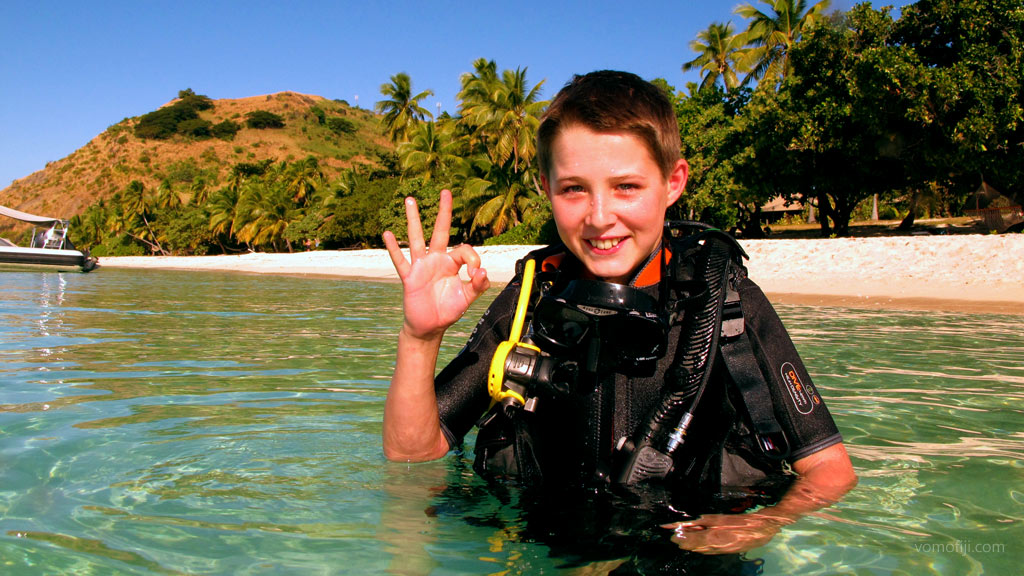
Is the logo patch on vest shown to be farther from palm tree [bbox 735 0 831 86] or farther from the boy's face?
palm tree [bbox 735 0 831 86]

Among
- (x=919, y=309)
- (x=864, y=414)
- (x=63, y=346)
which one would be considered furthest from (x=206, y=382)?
Result: (x=919, y=309)

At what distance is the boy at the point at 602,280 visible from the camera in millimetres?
1812

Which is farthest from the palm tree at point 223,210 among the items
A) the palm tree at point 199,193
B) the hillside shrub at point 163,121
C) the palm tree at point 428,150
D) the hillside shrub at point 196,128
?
the hillside shrub at point 163,121

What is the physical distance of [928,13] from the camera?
21.0 metres

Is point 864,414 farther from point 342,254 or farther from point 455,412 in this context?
point 342,254

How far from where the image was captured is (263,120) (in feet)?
347

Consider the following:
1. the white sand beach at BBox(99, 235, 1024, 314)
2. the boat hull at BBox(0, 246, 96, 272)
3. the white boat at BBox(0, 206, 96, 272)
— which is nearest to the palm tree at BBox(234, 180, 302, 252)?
the white boat at BBox(0, 206, 96, 272)

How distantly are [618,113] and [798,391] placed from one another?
88 cm

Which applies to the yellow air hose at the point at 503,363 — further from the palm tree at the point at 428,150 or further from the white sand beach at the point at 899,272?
the palm tree at the point at 428,150

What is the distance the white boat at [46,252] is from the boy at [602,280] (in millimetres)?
22045

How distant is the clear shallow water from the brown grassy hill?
260 feet

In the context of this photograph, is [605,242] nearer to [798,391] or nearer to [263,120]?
[798,391]

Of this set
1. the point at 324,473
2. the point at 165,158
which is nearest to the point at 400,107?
the point at 324,473

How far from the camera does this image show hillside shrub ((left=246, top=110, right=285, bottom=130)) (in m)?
105
